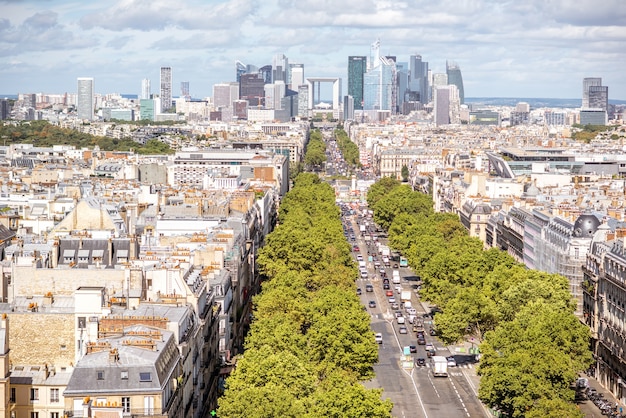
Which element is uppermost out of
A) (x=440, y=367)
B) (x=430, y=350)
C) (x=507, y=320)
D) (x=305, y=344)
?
(x=305, y=344)

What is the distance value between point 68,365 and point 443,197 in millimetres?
Result: 132800

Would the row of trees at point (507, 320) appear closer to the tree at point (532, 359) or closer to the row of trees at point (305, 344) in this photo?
the tree at point (532, 359)

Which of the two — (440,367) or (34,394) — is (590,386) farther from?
(34,394)

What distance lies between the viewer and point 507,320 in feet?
307

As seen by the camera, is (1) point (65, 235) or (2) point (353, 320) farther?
(1) point (65, 235)

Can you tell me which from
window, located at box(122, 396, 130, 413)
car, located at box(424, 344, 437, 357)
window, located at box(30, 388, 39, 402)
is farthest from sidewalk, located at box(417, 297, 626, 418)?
window, located at box(30, 388, 39, 402)

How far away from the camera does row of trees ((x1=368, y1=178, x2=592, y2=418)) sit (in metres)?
71.8

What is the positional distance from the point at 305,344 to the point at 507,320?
70.1 feet

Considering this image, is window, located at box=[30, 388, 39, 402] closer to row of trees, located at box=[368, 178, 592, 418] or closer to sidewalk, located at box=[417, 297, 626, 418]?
row of trees, located at box=[368, 178, 592, 418]

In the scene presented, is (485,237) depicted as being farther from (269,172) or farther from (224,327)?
(224,327)

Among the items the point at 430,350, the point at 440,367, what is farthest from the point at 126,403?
the point at 430,350

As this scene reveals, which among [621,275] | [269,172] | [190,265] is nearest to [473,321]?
[621,275]

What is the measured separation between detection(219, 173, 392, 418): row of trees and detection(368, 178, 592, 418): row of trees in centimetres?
798

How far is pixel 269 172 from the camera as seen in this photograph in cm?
19700
